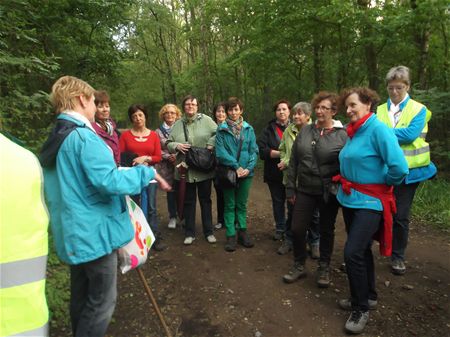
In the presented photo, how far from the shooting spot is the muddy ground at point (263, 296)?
10.3 ft

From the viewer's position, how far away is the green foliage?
5.66 m

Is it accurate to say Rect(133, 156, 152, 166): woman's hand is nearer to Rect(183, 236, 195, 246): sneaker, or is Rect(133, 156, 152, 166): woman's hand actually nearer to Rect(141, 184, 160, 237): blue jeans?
Rect(141, 184, 160, 237): blue jeans

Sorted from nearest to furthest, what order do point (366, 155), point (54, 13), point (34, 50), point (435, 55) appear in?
1. point (366, 155)
2. point (34, 50)
3. point (54, 13)
4. point (435, 55)

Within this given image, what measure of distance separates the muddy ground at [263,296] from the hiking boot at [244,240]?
11cm

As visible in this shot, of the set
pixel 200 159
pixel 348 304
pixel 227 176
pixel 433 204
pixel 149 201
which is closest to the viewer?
pixel 348 304

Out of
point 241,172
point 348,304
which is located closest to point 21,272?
point 348,304

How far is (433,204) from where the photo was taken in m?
6.15

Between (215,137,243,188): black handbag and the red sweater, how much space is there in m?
0.94

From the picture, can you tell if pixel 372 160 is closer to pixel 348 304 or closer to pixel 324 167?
pixel 324 167

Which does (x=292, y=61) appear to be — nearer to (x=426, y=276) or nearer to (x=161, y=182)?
(x=426, y=276)

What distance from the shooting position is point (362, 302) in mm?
3096

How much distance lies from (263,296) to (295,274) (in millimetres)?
511

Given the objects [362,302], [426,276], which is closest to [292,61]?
[426,276]

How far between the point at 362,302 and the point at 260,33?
8708 mm
